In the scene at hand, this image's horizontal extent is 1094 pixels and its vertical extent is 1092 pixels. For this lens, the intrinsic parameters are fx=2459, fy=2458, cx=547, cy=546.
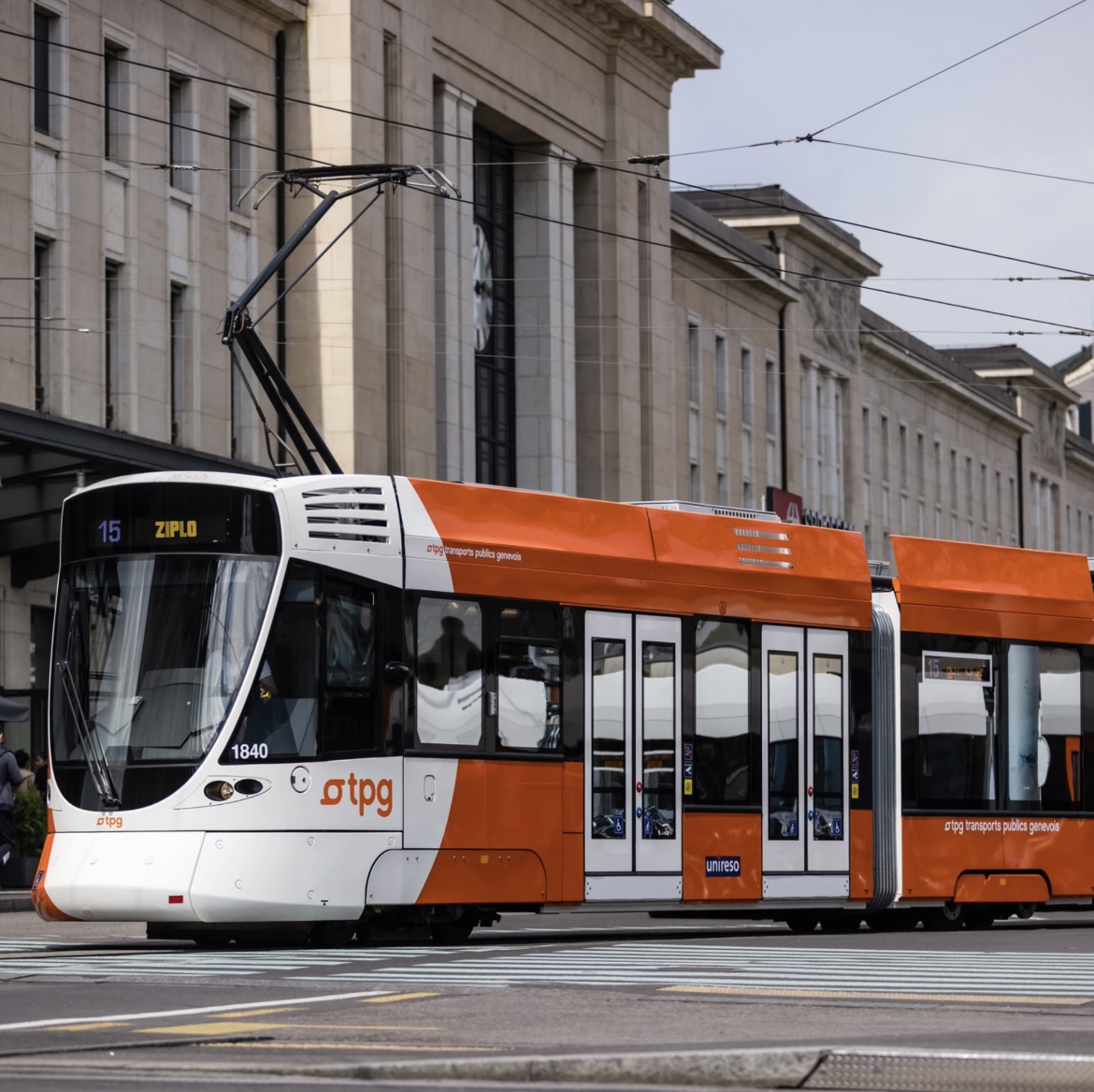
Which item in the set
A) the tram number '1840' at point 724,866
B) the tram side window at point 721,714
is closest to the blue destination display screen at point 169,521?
the tram side window at point 721,714

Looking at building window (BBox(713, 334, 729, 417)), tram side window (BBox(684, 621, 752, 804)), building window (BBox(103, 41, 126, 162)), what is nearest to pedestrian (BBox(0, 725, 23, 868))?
tram side window (BBox(684, 621, 752, 804))

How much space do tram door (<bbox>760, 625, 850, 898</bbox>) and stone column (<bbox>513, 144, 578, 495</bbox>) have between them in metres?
29.5

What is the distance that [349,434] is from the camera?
40.6m

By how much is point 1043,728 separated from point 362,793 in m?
7.82

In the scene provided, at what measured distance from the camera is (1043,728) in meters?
22.2

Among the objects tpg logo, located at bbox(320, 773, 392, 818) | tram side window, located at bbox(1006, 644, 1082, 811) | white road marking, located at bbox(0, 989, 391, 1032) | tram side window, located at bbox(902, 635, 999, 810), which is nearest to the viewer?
white road marking, located at bbox(0, 989, 391, 1032)

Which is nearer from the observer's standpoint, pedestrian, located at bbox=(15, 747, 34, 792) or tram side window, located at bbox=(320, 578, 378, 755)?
tram side window, located at bbox=(320, 578, 378, 755)

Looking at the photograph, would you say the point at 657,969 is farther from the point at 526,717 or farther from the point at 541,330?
the point at 541,330

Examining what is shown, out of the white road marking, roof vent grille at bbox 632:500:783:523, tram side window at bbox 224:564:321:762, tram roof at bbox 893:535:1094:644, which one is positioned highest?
roof vent grille at bbox 632:500:783:523

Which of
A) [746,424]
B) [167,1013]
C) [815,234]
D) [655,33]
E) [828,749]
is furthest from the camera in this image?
[815,234]

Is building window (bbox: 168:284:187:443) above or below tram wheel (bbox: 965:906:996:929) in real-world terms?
above

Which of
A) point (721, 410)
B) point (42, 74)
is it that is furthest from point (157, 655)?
point (721, 410)

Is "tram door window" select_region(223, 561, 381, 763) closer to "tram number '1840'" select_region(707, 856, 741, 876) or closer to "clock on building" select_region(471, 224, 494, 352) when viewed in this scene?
"tram number '1840'" select_region(707, 856, 741, 876)

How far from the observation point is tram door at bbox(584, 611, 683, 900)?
1850 cm
